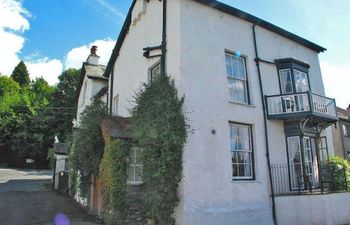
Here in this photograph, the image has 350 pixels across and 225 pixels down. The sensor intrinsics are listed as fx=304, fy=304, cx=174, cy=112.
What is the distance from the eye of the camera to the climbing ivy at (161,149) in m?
9.86

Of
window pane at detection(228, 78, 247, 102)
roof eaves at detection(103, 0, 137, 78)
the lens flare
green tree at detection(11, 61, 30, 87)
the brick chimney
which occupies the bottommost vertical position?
the lens flare

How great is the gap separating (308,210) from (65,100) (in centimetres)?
4240

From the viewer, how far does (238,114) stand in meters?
12.3

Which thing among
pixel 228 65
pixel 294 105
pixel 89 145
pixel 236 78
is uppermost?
pixel 228 65

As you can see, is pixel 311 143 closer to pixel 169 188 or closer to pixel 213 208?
pixel 213 208

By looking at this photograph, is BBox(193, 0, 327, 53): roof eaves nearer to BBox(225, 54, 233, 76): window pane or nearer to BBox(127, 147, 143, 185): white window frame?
BBox(225, 54, 233, 76): window pane

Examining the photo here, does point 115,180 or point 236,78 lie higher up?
point 236,78

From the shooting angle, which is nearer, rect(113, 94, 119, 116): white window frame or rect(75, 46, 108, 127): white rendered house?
rect(113, 94, 119, 116): white window frame

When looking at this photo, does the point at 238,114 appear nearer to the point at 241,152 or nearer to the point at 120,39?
the point at 241,152

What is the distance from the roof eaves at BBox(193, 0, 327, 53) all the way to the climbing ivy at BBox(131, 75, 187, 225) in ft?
15.0

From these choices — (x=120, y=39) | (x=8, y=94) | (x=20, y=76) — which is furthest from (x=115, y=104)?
(x=20, y=76)

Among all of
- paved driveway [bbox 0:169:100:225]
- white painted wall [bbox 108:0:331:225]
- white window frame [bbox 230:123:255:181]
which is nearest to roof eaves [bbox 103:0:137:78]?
white painted wall [bbox 108:0:331:225]

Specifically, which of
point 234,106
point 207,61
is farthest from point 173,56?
point 234,106

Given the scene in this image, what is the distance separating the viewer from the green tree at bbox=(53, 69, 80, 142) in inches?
1740
